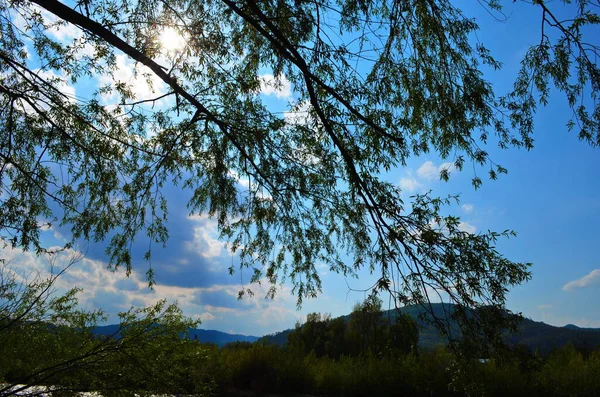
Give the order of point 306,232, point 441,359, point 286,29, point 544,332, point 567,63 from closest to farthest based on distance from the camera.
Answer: point 567,63
point 286,29
point 306,232
point 441,359
point 544,332

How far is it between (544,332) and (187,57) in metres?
51.9

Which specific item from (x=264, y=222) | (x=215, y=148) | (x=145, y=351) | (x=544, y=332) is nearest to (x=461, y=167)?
(x=264, y=222)

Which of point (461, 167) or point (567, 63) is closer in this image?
point (567, 63)

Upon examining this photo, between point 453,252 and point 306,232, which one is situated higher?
point 306,232

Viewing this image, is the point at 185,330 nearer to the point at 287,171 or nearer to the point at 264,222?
the point at 264,222

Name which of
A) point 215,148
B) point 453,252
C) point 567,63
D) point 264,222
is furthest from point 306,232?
point 567,63

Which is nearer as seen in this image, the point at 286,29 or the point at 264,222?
the point at 286,29

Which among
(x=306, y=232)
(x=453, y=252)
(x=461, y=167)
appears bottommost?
(x=453, y=252)

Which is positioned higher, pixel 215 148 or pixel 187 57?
pixel 187 57

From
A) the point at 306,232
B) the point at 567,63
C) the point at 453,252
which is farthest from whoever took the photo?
the point at 306,232

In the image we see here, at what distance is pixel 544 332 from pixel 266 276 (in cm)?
5039

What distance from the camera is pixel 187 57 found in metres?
4.70

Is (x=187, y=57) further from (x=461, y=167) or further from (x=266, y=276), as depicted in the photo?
(x=461, y=167)

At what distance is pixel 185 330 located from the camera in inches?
154
